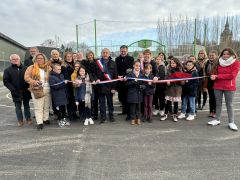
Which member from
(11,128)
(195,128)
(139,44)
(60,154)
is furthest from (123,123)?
(139,44)

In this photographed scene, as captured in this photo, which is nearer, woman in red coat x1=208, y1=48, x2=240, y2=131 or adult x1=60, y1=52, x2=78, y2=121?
woman in red coat x1=208, y1=48, x2=240, y2=131

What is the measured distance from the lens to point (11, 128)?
21.1 feet

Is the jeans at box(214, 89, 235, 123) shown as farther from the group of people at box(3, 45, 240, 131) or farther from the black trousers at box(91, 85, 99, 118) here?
the black trousers at box(91, 85, 99, 118)

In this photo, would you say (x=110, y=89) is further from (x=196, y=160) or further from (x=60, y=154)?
(x=196, y=160)

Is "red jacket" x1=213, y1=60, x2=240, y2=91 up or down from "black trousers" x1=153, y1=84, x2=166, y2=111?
up

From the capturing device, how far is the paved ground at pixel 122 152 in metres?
3.75

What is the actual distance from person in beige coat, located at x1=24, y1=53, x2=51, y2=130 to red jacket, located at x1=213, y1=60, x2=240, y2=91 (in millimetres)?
4473

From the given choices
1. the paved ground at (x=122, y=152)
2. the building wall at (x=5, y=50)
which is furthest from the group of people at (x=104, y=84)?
the building wall at (x=5, y=50)

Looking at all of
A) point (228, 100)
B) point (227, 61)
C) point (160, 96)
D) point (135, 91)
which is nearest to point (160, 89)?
point (160, 96)

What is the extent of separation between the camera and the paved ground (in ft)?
12.3

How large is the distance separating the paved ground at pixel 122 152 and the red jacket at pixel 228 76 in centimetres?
104

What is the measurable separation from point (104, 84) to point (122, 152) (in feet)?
8.15

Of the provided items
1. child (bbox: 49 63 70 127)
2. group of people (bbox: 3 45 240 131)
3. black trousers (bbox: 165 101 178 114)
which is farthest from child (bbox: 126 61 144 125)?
child (bbox: 49 63 70 127)

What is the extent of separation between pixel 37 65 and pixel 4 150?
7.78 feet
